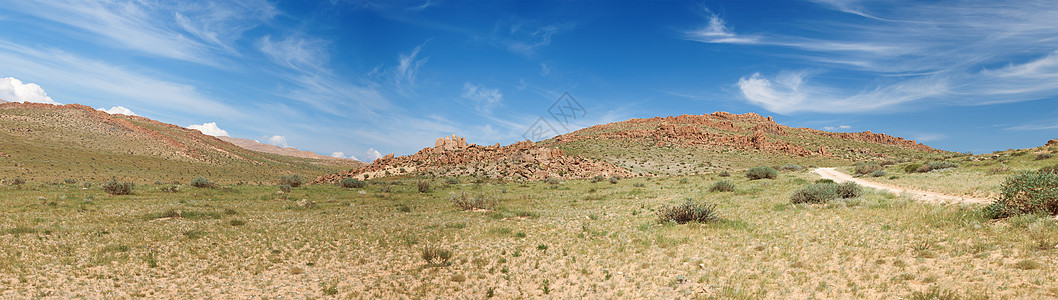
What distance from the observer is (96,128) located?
99688 millimetres

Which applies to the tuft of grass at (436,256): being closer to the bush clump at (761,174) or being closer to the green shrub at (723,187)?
the green shrub at (723,187)

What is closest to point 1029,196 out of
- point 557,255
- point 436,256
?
point 557,255

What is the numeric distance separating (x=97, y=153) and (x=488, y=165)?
7141 cm

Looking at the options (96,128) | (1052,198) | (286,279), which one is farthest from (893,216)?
(96,128)

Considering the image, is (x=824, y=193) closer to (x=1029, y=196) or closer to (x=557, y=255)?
(x=1029, y=196)

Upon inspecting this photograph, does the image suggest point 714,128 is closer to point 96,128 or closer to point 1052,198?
point 1052,198

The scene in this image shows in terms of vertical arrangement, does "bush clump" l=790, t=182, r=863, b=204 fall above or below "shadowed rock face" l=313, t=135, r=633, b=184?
below

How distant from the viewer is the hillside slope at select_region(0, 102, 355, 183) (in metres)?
55.2

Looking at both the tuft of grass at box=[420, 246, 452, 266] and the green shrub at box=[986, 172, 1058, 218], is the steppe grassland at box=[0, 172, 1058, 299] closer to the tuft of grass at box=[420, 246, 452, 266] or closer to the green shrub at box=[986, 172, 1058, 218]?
the tuft of grass at box=[420, 246, 452, 266]

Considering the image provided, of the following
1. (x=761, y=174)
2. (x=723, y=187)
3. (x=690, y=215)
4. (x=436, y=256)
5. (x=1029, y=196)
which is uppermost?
(x=761, y=174)

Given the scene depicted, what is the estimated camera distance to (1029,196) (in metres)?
10.5

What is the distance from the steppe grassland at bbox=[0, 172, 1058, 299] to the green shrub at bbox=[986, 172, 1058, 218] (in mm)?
636

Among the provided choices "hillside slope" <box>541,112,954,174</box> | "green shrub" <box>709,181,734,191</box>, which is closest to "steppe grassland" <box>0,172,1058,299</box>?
"green shrub" <box>709,181,734,191</box>

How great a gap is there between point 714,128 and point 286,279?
122 meters
